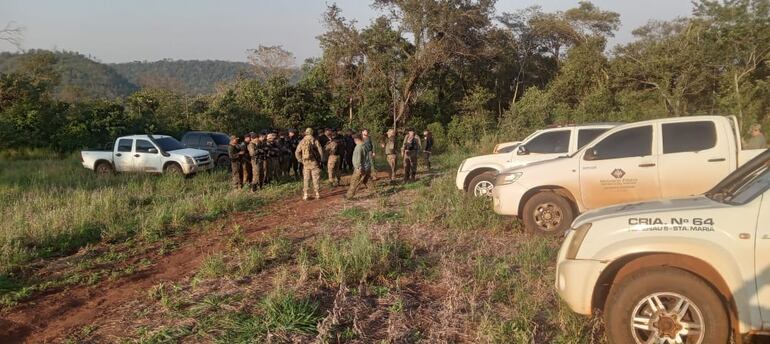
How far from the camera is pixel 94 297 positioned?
19.5 feet

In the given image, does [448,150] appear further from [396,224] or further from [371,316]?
[371,316]

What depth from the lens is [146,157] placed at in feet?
55.6

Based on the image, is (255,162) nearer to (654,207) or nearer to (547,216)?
(547,216)

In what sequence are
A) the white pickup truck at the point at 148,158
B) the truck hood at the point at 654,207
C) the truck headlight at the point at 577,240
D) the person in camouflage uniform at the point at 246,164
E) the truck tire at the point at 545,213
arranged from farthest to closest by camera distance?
1. the white pickup truck at the point at 148,158
2. the person in camouflage uniform at the point at 246,164
3. the truck tire at the point at 545,213
4. the truck headlight at the point at 577,240
5. the truck hood at the point at 654,207

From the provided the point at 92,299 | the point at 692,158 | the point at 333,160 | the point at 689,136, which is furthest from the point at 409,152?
the point at 92,299

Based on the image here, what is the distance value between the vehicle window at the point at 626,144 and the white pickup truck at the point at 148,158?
12.6 metres

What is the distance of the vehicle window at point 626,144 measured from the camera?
286 inches

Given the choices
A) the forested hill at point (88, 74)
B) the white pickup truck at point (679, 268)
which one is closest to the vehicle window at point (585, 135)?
the white pickup truck at point (679, 268)

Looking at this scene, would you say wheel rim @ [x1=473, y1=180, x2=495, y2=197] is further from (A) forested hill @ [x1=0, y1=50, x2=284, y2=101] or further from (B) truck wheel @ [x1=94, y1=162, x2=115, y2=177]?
(A) forested hill @ [x1=0, y1=50, x2=284, y2=101]

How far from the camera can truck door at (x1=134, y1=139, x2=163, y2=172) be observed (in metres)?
16.8

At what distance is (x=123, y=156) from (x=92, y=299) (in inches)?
496

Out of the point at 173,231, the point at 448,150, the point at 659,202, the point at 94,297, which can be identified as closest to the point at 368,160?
the point at 173,231

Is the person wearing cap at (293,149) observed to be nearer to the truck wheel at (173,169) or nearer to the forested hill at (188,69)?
the truck wheel at (173,169)

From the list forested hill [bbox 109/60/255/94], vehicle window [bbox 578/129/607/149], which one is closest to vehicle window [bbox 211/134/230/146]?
vehicle window [bbox 578/129/607/149]
